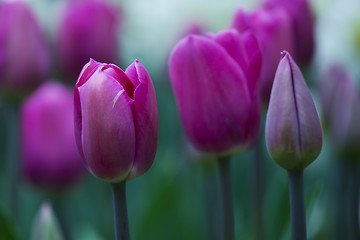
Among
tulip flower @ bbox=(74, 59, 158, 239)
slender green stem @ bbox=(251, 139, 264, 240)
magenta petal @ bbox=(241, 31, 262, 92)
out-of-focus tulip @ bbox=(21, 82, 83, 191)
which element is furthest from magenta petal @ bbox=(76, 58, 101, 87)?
out-of-focus tulip @ bbox=(21, 82, 83, 191)

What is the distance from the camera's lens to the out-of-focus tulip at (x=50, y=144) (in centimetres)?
76

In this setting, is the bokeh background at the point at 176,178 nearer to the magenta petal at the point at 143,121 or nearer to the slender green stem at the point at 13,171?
the slender green stem at the point at 13,171

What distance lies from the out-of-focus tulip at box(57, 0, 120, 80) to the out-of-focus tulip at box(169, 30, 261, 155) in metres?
0.37

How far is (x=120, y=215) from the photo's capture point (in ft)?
1.36

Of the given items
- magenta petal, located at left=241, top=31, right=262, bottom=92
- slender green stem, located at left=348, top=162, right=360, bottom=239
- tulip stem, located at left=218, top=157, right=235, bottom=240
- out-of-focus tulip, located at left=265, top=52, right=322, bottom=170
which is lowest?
slender green stem, located at left=348, top=162, right=360, bottom=239

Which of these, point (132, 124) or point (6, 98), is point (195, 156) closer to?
point (6, 98)

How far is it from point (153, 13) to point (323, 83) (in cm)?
70

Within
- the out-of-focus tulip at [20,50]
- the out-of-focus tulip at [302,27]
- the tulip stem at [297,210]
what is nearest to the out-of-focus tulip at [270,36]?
the out-of-focus tulip at [302,27]

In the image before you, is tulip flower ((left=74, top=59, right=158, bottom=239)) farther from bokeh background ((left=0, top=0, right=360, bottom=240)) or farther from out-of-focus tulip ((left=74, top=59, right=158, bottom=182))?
bokeh background ((left=0, top=0, right=360, bottom=240))

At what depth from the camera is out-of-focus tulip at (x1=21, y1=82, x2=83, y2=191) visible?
76cm

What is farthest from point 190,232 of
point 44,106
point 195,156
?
point 44,106

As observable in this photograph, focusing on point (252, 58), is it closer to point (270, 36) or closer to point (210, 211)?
point (270, 36)

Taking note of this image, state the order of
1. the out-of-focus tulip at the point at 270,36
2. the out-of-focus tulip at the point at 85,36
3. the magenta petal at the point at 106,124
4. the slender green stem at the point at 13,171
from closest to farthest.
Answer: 1. the magenta petal at the point at 106,124
2. the out-of-focus tulip at the point at 270,36
3. the slender green stem at the point at 13,171
4. the out-of-focus tulip at the point at 85,36

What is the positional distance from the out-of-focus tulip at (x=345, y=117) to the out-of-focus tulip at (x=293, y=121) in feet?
0.58
